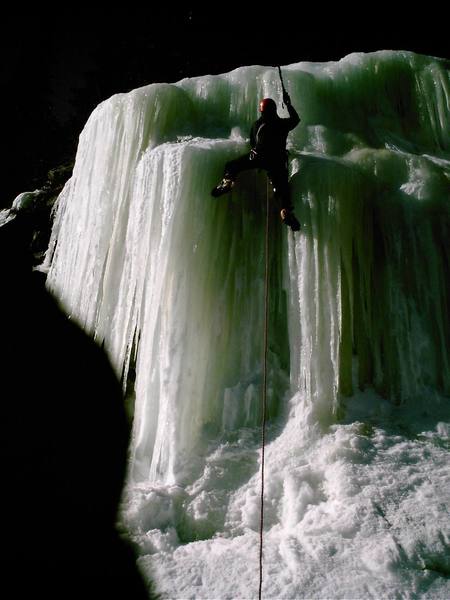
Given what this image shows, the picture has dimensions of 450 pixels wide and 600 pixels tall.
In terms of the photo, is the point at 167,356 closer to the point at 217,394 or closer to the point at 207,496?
the point at 217,394

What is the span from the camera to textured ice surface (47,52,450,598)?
101 inches

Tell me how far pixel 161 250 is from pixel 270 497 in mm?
1997

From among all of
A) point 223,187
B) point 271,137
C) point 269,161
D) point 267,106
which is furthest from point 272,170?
point 267,106

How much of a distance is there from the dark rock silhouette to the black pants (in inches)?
85.5

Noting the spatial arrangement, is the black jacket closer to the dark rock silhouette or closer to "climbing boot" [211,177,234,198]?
"climbing boot" [211,177,234,198]

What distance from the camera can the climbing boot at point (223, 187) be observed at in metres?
3.82

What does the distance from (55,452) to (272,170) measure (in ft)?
11.1

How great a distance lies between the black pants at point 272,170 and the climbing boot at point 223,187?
5cm

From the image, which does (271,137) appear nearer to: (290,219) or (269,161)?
(269,161)

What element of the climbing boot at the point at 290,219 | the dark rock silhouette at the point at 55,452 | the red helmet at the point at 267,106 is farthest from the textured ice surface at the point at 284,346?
the red helmet at the point at 267,106

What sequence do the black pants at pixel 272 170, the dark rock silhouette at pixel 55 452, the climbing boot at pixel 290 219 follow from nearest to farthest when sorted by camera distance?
the dark rock silhouette at pixel 55 452 → the climbing boot at pixel 290 219 → the black pants at pixel 272 170

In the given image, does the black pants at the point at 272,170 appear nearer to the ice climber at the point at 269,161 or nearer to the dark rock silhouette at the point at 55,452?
the ice climber at the point at 269,161

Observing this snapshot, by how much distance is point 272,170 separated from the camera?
385 centimetres

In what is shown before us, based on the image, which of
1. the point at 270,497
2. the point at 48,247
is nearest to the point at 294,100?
the point at 270,497
